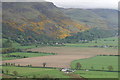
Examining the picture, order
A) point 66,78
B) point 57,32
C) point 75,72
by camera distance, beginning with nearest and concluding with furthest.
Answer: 1. point 66,78
2. point 75,72
3. point 57,32

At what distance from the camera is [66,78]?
59.9 meters

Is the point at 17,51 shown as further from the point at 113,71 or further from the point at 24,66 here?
the point at 113,71

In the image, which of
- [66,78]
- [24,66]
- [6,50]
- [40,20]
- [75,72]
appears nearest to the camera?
[66,78]

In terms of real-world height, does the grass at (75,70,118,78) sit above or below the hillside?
below

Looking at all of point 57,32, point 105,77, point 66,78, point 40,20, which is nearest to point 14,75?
point 66,78

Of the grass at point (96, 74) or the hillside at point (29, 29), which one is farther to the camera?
the hillside at point (29, 29)

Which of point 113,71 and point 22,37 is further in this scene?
point 22,37

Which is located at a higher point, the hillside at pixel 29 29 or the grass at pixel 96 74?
the hillside at pixel 29 29

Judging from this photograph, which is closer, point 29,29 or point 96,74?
point 96,74

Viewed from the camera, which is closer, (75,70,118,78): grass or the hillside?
(75,70,118,78): grass

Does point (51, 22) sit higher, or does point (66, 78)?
point (51, 22)

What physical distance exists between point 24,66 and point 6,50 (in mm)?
35752

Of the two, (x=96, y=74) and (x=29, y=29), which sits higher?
(x=29, y=29)

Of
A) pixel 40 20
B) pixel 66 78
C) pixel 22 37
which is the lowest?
pixel 66 78
